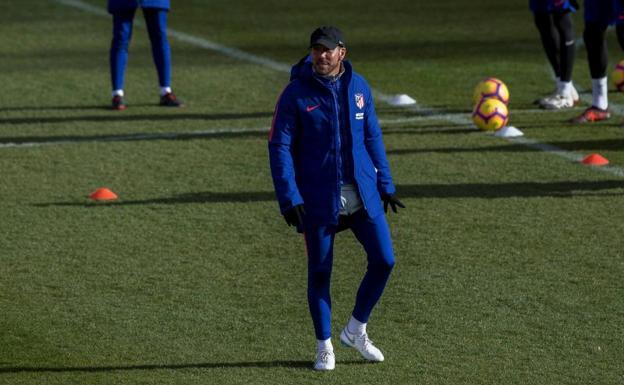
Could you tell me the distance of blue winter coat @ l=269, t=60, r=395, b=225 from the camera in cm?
725

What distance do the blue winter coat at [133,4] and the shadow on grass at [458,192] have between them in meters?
3.88

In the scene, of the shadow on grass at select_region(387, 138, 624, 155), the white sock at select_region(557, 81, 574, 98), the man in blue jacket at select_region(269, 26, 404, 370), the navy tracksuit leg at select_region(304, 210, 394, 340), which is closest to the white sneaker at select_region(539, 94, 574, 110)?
the white sock at select_region(557, 81, 574, 98)

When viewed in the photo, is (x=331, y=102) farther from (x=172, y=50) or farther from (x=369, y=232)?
(x=172, y=50)

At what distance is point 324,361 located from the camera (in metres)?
7.46

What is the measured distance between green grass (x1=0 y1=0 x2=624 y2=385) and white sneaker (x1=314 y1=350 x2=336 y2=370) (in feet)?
0.18

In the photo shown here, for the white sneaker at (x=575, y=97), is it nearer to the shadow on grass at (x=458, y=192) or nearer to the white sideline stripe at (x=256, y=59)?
the white sideline stripe at (x=256, y=59)

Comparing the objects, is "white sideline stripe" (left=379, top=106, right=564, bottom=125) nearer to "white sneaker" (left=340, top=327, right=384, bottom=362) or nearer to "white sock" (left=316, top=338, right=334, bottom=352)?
"white sneaker" (left=340, top=327, right=384, bottom=362)

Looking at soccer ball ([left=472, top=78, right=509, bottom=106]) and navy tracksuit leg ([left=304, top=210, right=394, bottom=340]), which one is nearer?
navy tracksuit leg ([left=304, top=210, right=394, bottom=340])

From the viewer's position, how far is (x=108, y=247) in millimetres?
9945

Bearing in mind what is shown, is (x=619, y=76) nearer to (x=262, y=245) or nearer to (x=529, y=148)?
(x=529, y=148)

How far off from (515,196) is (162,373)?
448 cm

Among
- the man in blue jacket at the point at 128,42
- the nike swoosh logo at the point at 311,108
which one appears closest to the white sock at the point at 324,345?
the nike swoosh logo at the point at 311,108

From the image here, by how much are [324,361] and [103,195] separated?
4.27 m

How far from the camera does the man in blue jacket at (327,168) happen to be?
7230 millimetres
